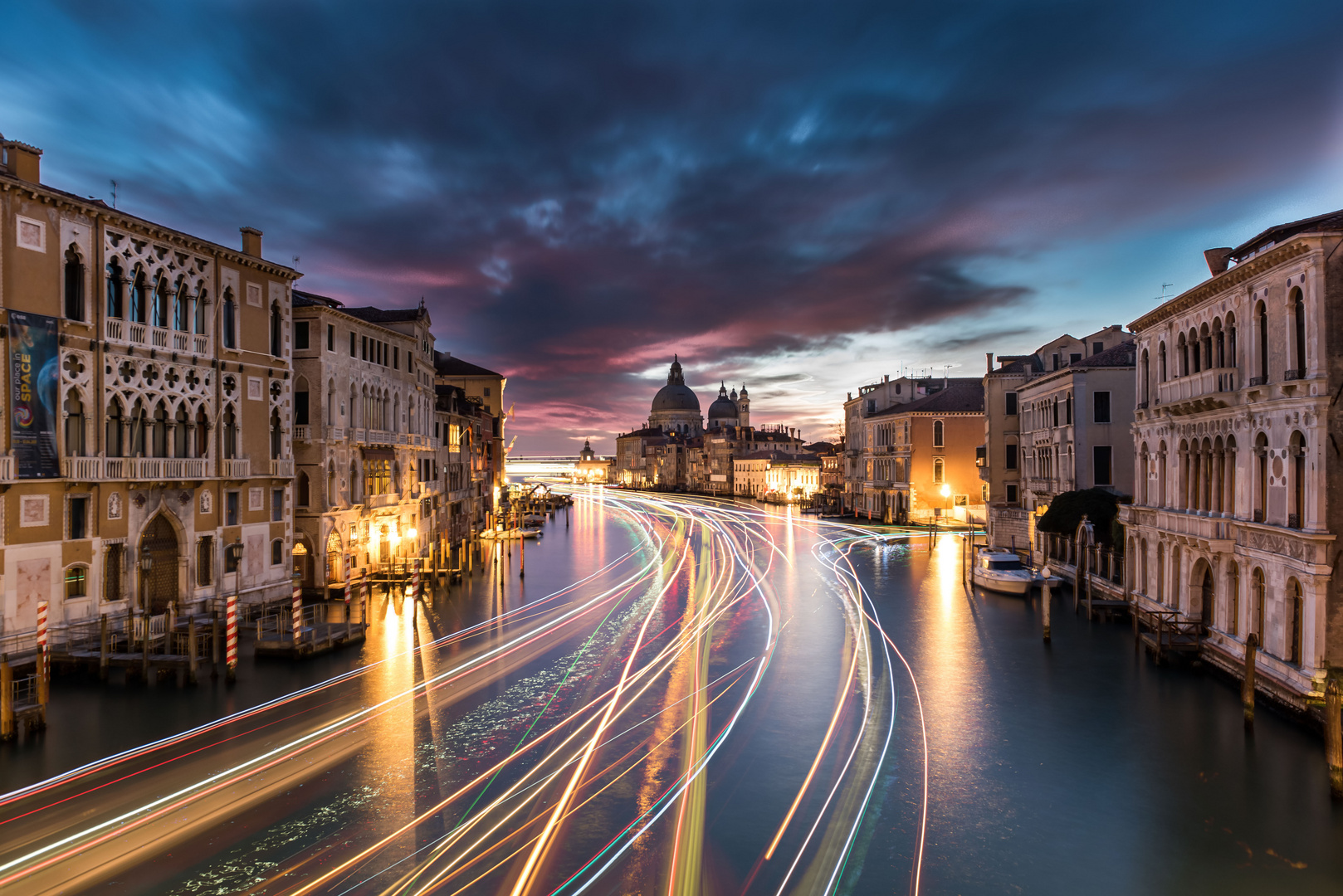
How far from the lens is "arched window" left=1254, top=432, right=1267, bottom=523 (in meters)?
20.0

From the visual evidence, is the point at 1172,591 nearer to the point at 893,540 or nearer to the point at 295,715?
the point at 295,715

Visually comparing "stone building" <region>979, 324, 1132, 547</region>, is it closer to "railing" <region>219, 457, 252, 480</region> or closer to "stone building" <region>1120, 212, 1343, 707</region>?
"stone building" <region>1120, 212, 1343, 707</region>

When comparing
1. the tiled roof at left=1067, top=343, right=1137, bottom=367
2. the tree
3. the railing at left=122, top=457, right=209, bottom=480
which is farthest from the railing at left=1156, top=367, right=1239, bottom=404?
the railing at left=122, top=457, right=209, bottom=480

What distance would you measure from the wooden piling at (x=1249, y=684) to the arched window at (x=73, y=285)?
110 feet

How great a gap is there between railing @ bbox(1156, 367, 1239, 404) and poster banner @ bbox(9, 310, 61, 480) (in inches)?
1346

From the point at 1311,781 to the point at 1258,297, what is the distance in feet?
40.4

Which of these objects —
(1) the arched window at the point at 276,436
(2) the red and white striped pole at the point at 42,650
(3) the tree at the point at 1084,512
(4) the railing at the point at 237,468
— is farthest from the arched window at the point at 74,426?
(3) the tree at the point at 1084,512

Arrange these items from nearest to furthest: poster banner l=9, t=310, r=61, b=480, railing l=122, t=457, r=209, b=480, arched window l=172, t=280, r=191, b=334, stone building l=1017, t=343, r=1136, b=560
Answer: poster banner l=9, t=310, r=61, b=480, railing l=122, t=457, r=209, b=480, arched window l=172, t=280, r=191, b=334, stone building l=1017, t=343, r=1136, b=560

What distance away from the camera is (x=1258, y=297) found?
20078 millimetres

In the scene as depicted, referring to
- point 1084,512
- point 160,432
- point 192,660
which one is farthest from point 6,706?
point 1084,512

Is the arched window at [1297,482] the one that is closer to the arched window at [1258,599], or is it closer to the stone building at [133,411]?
the arched window at [1258,599]

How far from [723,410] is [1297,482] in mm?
176230

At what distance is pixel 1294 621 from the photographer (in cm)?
1870

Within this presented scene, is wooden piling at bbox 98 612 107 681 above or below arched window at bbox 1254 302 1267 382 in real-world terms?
below
